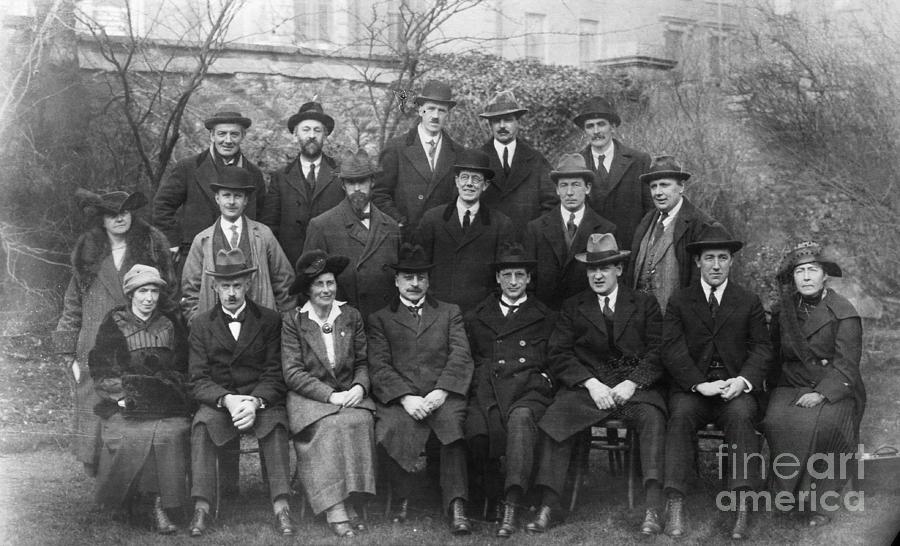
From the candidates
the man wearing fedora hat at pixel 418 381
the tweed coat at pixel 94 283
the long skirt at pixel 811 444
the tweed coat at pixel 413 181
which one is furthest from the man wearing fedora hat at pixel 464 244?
the long skirt at pixel 811 444

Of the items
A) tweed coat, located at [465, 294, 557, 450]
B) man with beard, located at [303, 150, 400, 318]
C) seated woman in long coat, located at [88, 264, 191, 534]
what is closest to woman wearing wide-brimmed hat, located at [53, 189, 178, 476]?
seated woman in long coat, located at [88, 264, 191, 534]

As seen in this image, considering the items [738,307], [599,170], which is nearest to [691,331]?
[738,307]

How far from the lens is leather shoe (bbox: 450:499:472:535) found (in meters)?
5.54

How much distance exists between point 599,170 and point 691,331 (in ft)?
4.79

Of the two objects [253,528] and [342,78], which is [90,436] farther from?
[342,78]

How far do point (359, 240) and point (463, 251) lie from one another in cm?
67

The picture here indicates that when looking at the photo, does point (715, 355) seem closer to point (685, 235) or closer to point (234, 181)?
point (685, 235)

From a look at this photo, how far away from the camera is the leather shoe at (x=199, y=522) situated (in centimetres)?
542

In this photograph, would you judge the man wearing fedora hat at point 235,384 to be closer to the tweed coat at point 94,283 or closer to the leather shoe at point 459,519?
the tweed coat at point 94,283

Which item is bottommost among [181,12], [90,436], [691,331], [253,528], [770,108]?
[253,528]

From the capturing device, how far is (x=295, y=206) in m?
6.91

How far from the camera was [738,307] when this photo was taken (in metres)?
6.02

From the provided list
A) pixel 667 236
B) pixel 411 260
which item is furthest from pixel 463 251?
pixel 667 236

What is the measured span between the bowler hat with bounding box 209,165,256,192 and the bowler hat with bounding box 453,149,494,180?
1310mm
